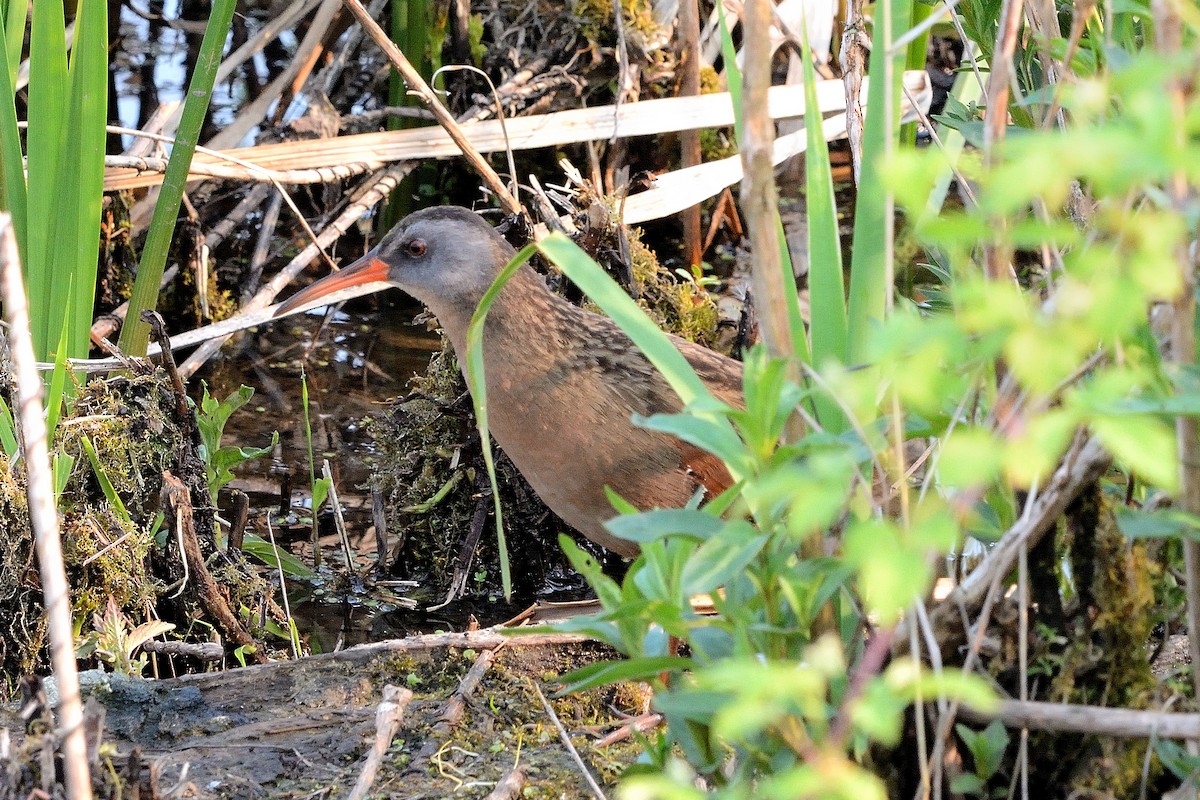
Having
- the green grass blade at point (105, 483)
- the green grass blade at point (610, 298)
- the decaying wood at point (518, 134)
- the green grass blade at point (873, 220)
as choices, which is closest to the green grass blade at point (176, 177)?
the green grass blade at point (105, 483)

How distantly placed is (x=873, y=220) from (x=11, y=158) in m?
1.99

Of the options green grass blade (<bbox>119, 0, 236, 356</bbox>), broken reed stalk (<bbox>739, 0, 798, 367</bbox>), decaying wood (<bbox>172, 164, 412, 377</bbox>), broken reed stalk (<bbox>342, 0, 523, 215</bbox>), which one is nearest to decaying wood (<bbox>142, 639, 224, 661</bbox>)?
green grass blade (<bbox>119, 0, 236, 356</bbox>)

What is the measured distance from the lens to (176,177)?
3.17m

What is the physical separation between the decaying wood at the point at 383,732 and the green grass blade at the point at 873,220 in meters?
1.00

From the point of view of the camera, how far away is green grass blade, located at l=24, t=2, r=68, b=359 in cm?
281

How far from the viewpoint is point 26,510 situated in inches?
103

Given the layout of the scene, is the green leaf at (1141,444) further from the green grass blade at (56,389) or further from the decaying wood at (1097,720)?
the green grass blade at (56,389)

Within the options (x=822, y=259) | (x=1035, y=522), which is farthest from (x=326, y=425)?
(x=1035, y=522)

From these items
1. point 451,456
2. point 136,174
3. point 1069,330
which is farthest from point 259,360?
point 1069,330

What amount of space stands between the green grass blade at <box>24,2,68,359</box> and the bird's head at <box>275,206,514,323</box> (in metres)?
0.71

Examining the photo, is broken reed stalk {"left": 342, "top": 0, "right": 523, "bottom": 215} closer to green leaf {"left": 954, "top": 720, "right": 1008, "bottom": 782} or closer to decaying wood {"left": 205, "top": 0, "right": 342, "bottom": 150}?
decaying wood {"left": 205, "top": 0, "right": 342, "bottom": 150}

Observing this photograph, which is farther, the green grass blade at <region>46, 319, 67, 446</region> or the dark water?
the dark water

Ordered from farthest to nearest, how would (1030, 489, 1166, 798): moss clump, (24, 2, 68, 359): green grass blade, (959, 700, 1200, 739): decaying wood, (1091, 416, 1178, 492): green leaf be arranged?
(24, 2, 68, 359): green grass blade
(1030, 489, 1166, 798): moss clump
(959, 700, 1200, 739): decaying wood
(1091, 416, 1178, 492): green leaf

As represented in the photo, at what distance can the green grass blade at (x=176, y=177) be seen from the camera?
3045mm
